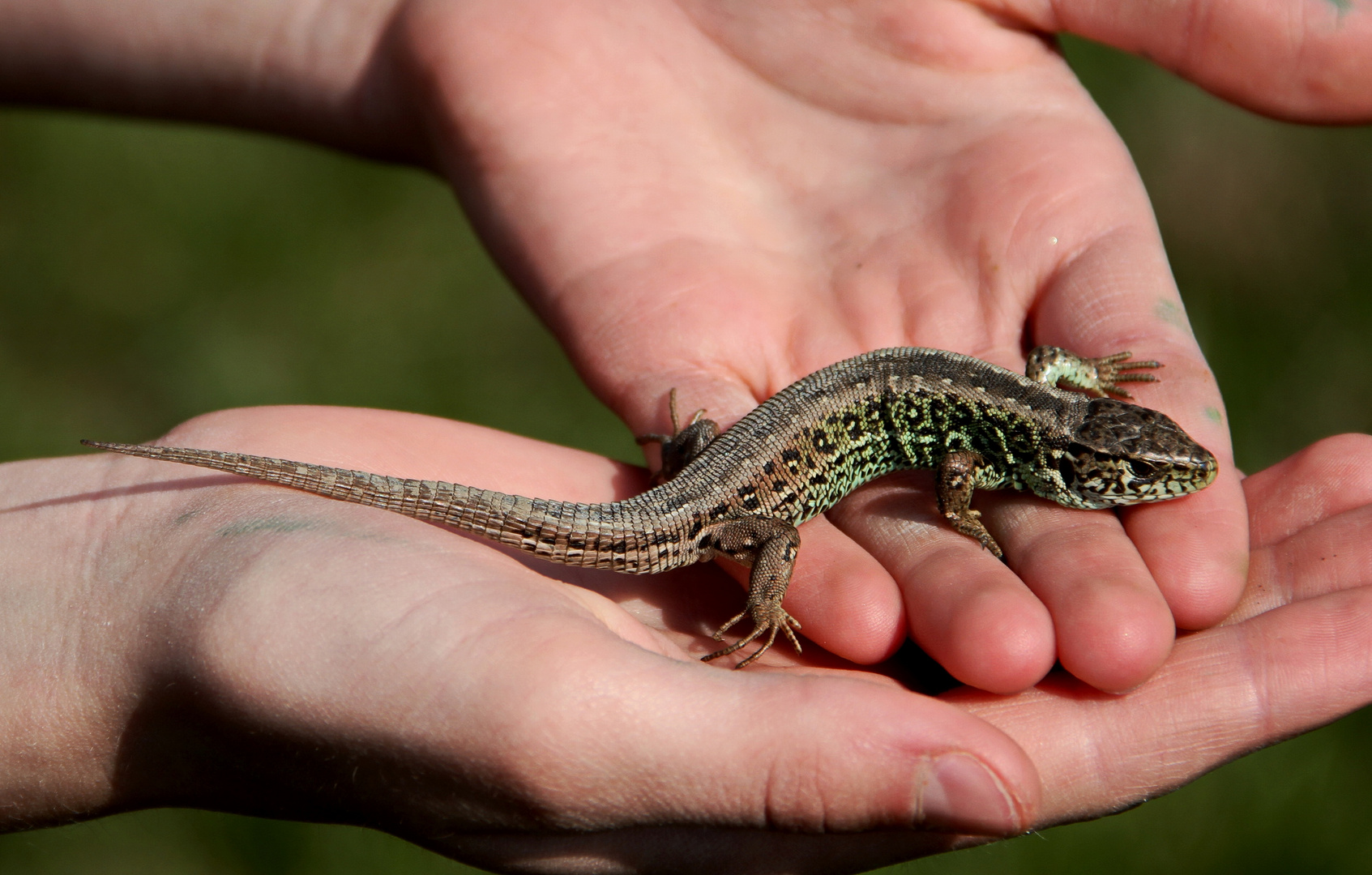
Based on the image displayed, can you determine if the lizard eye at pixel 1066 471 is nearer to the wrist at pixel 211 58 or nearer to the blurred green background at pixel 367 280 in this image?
the blurred green background at pixel 367 280

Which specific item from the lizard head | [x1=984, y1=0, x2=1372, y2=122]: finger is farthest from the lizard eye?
[x1=984, y1=0, x2=1372, y2=122]: finger

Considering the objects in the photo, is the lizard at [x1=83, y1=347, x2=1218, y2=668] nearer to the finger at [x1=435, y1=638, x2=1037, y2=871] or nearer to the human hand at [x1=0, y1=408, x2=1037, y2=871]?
the human hand at [x1=0, y1=408, x2=1037, y2=871]

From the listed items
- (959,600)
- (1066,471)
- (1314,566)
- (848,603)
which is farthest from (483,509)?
(1314,566)

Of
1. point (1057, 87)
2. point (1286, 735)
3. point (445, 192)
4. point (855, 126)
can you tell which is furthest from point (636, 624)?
point (445, 192)

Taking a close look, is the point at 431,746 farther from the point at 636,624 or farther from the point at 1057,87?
the point at 1057,87

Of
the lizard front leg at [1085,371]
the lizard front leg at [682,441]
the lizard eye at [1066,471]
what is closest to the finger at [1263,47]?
the lizard front leg at [1085,371]
